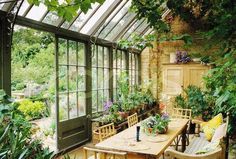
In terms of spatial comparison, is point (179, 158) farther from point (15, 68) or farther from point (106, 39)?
point (15, 68)

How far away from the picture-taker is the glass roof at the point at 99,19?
464 centimetres

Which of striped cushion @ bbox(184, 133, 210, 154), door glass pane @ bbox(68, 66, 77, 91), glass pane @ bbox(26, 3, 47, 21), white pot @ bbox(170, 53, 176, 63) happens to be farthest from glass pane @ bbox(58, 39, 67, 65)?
white pot @ bbox(170, 53, 176, 63)

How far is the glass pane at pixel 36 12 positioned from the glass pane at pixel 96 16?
1.45 meters

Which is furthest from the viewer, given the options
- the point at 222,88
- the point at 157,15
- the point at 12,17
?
the point at 12,17

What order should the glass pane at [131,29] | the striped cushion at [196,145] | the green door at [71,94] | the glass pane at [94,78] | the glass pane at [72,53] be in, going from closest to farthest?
the striped cushion at [196,145], the green door at [71,94], the glass pane at [72,53], the glass pane at [94,78], the glass pane at [131,29]

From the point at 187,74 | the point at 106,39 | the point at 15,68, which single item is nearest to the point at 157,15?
the point at 106,39

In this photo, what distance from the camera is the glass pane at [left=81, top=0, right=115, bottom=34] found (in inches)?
239

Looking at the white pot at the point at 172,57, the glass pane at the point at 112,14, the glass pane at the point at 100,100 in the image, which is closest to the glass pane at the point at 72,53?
the glass pane at the point at 112,14

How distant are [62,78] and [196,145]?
2.81m

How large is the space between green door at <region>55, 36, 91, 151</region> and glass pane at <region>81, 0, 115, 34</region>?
34 centimetres

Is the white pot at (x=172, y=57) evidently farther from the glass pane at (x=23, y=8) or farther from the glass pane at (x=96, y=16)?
the glass pane at (x=23, y=8)

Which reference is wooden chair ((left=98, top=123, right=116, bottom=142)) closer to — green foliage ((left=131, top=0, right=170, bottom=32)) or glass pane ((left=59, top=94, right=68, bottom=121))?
glass pane ((left=59, top=94, right=68, bottom=121))

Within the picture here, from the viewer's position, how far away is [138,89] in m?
9.38

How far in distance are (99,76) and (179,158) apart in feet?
13.0
